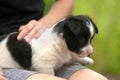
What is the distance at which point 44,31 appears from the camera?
6.54 ft

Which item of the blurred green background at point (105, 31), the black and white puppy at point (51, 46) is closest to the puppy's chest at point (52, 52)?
the black and white puppy at point (51, 46)

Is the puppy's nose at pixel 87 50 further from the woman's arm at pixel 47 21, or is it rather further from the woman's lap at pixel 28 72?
the woman's arm at pixel 47 21

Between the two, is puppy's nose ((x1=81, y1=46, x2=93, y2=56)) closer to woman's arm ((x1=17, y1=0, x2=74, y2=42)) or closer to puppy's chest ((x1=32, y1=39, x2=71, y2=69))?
puppy's chest ((x1=32, y1=39, x2=71, y2=69))

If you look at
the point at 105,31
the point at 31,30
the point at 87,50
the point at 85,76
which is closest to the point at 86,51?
the point at 87,50

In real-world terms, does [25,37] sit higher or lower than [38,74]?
higher

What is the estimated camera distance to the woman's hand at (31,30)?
1926 millimetres

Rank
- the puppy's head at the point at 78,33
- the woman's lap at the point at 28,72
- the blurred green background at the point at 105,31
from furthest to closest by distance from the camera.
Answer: the blurred green background at the point at 105,31 < the puppy's head at the point at 78,33 < the woman's lap at the point at 28,72

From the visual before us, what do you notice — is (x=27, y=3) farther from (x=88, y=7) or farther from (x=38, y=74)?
(x=88, y=7)

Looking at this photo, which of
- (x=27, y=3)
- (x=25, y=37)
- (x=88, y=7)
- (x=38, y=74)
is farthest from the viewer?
(x=88, y=7)

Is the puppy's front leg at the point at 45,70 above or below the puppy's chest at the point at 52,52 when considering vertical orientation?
below

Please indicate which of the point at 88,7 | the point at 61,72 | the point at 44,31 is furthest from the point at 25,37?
the point at 88,7

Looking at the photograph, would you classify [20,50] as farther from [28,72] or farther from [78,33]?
[78,33]

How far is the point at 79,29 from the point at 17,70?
0.31 meters

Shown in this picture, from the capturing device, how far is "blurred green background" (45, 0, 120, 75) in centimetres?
331
